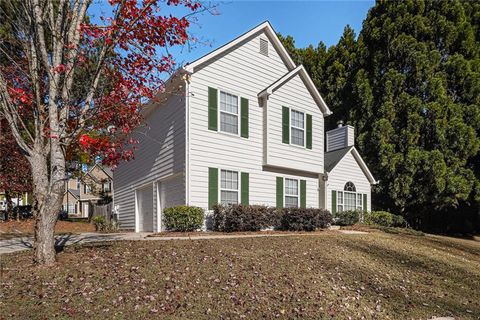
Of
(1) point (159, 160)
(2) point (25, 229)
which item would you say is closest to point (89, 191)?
(2) point (25, 229)

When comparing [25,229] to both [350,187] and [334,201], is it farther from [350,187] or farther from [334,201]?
[350,187]

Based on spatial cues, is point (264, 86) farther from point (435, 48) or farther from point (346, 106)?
point (435, 48)

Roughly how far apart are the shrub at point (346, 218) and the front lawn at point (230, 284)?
791cm

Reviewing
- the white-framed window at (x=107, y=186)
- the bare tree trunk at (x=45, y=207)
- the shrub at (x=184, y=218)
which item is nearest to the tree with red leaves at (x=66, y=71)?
the bare tree trunk at (x=45, y=207)

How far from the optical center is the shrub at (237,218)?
12.7 metres

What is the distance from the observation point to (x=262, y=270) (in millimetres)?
7219

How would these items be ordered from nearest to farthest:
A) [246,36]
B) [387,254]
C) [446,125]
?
[387,254] → [246,36] → [446,125]

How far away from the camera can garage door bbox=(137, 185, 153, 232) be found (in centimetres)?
1630

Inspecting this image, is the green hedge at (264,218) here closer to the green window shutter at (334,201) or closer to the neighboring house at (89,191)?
the green window shutter at (334,201)

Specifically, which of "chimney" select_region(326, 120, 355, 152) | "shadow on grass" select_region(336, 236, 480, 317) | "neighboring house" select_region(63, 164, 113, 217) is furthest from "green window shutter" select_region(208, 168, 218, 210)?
"chimney" select_region(326, 120, 355, 152)

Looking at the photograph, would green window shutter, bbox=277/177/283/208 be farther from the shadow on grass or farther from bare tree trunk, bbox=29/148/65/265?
bare tree trunk, bbox=29/148/65/265

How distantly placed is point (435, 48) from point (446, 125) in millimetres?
5814

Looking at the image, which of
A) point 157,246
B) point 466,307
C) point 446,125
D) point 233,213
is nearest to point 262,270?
point 157,246

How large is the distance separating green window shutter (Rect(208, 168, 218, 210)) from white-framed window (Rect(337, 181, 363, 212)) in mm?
8145
